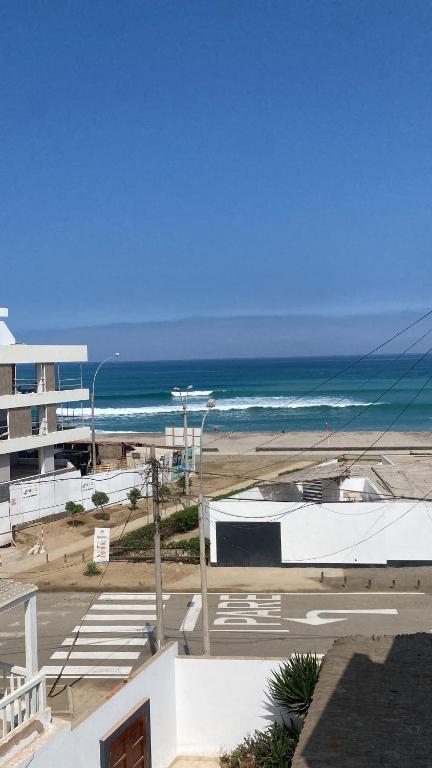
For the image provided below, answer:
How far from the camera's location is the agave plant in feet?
43.2

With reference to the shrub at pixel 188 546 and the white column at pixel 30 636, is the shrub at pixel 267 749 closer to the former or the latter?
the white column at pixel 30 636

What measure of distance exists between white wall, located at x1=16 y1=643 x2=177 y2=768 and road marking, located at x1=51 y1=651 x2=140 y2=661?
4.52 meters

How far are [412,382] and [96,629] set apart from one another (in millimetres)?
119162

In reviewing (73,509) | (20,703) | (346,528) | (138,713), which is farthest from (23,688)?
(73,509)

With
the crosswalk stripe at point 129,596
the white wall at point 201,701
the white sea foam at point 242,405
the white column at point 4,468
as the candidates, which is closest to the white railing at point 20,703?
the white wall at point 201,701

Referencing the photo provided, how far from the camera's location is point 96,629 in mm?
20797

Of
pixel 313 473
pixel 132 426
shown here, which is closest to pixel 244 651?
pixel 313 473

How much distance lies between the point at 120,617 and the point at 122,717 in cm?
938

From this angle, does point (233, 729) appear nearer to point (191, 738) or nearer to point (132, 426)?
point (191, 738)

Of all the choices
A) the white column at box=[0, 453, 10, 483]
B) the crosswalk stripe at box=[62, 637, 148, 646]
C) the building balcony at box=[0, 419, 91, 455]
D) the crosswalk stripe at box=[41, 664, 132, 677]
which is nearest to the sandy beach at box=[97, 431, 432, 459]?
the building balcony at box=[0, 419, 91, 455]

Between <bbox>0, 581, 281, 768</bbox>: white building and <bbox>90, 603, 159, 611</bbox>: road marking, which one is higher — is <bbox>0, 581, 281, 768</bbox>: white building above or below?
above

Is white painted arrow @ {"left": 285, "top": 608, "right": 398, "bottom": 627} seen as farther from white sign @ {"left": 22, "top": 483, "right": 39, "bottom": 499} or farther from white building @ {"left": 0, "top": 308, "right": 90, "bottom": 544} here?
white sign @ {"left": 22, "top": 483, "right": 39, "bottom": 499}

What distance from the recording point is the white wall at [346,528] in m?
25.9

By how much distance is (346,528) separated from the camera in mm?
26188
